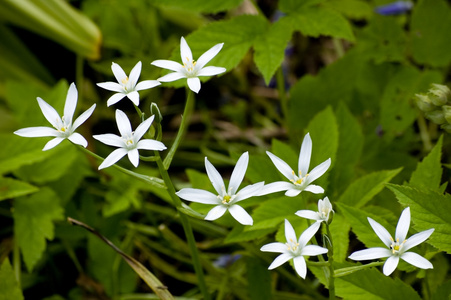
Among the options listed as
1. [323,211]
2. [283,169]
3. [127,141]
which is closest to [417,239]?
[323,211]

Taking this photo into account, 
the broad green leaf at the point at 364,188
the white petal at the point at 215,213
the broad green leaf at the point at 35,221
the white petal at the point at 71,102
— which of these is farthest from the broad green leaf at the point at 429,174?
the broad green leaf at the point at 35,221

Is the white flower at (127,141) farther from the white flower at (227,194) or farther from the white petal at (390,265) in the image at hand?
the white petal at (390,265)

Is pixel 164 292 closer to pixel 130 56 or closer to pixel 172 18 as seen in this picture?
pixel 130 56

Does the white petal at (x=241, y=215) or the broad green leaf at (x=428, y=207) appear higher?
the white petal at (x=241, y=215)

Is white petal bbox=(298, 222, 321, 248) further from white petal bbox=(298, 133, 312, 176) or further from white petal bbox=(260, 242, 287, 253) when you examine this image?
white petal bbox=(298, 133, 312, 176)

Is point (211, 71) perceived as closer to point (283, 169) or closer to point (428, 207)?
point (283, 169)
